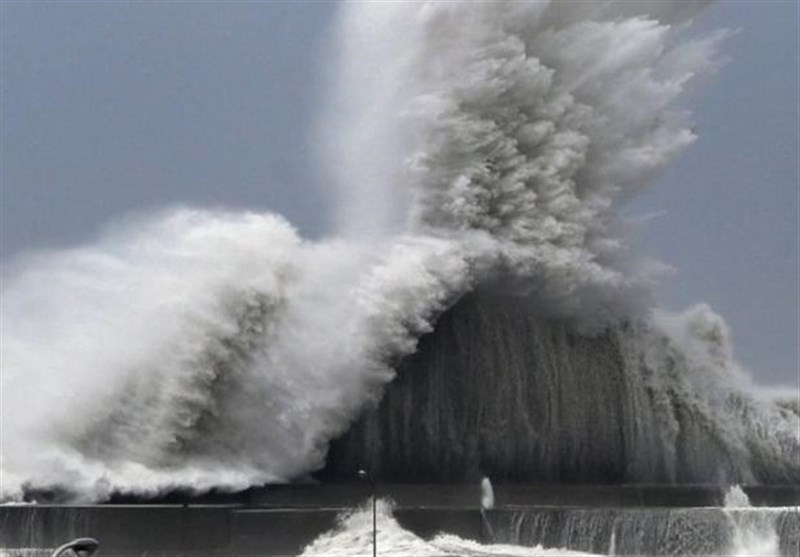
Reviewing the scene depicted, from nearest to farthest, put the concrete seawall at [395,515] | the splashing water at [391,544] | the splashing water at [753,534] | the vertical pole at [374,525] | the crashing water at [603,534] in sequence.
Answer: the vertical pole at [374,525], the concrete seawall at [395,515], the splashing water at [391,544], the crashing water at [603,534], the splashing water at [753,534]

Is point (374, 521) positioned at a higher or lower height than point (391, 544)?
higher

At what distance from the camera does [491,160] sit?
26.9 metres

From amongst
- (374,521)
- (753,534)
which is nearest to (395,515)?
(374,521)

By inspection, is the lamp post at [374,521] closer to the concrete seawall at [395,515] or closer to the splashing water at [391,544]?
the splashing water at [391,544]

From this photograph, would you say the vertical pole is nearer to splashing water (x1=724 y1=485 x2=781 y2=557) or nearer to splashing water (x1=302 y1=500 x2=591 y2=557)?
splashing water (x1=302 y1=500 x2=591 y2=557)

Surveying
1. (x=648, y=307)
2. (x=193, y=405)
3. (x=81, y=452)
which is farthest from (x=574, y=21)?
(x=81, y=452)

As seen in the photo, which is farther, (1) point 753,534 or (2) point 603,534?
(1) point 753,534

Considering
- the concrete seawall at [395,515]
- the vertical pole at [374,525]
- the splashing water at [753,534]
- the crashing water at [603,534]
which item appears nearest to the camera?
the vertical pole at [374,525]

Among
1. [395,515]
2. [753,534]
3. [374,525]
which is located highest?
[395,515]

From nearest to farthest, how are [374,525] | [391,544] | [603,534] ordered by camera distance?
[374,525], [391,544], [603,534]

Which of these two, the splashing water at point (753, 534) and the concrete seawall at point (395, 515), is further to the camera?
the splashing water at point (753, 534)

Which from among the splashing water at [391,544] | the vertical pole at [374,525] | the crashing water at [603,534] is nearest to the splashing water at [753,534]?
the crashing water at [603,534]

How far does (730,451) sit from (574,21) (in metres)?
8.02

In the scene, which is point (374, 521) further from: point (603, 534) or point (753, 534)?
point (753, 534)
